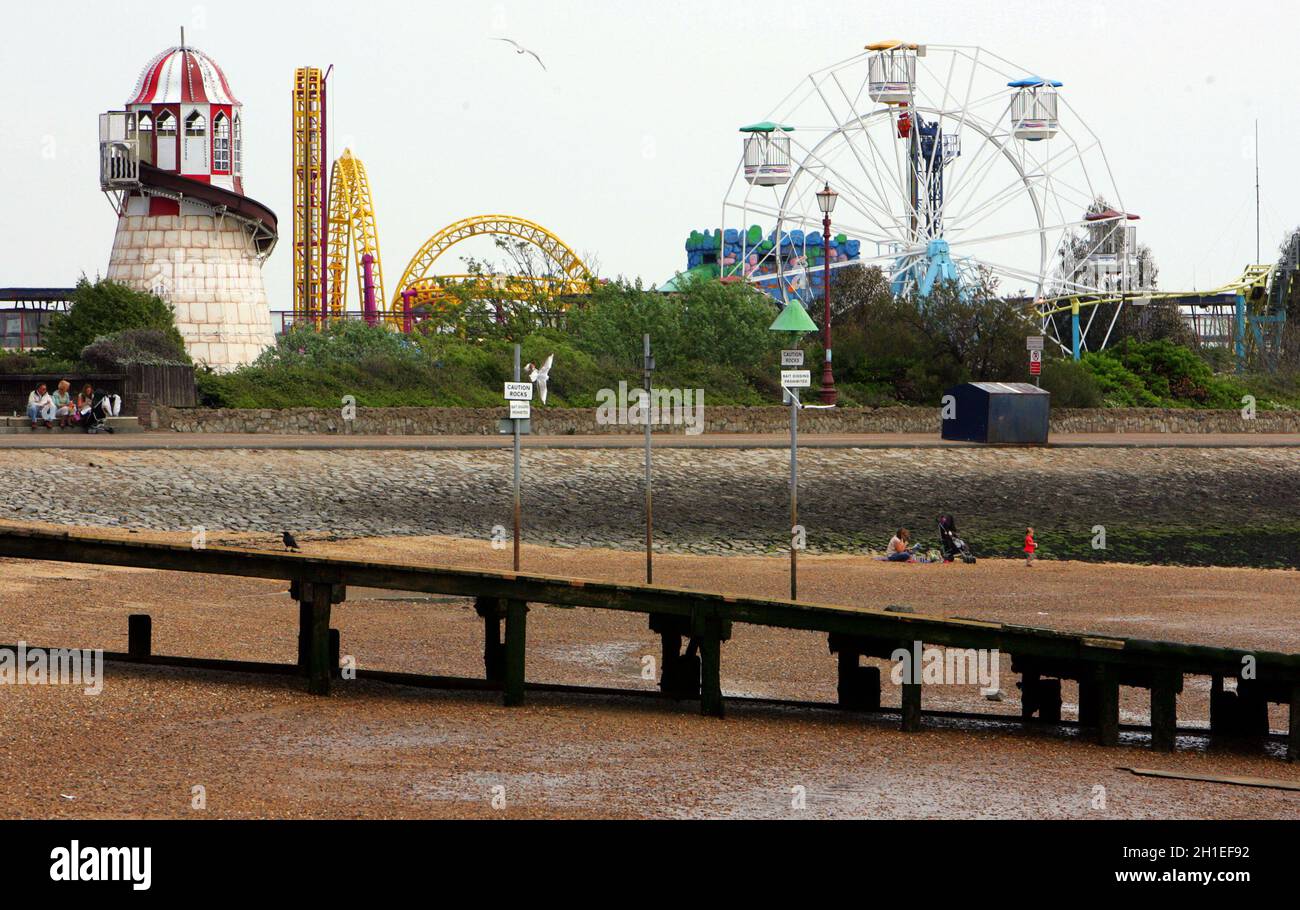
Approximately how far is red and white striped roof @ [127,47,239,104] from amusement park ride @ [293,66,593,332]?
21663 millimetres

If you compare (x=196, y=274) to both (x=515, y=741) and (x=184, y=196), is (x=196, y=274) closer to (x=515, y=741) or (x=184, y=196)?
(x=184, y=196)

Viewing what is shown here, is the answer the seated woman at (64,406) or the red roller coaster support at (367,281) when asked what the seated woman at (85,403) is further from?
the red roller coaster support at (367,281)

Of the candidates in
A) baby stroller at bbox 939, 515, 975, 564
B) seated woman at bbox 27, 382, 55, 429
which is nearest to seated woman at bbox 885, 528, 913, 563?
baby stroller at bbox 939, 515, 975, 564

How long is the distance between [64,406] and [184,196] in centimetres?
1818

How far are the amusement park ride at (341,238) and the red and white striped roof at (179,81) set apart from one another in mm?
21663

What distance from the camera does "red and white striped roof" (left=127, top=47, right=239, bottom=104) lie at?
63.6 m

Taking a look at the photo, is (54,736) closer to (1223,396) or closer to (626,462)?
(626,462)

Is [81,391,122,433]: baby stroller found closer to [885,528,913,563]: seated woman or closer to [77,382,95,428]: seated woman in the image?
[77,382,95,428]: seated woman

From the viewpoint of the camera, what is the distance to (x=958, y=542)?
111ft

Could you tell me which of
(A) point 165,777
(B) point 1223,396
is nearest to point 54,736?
(A) point 165,777

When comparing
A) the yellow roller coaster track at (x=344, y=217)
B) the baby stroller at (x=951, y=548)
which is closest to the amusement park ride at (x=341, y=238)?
the yellow roller coaster track at (x=344, y=217)

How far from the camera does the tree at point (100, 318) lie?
191 ft

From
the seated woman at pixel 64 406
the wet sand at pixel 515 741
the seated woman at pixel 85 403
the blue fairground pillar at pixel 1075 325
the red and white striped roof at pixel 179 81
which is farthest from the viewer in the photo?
the blue fairground pillar at pixel 1075 325
